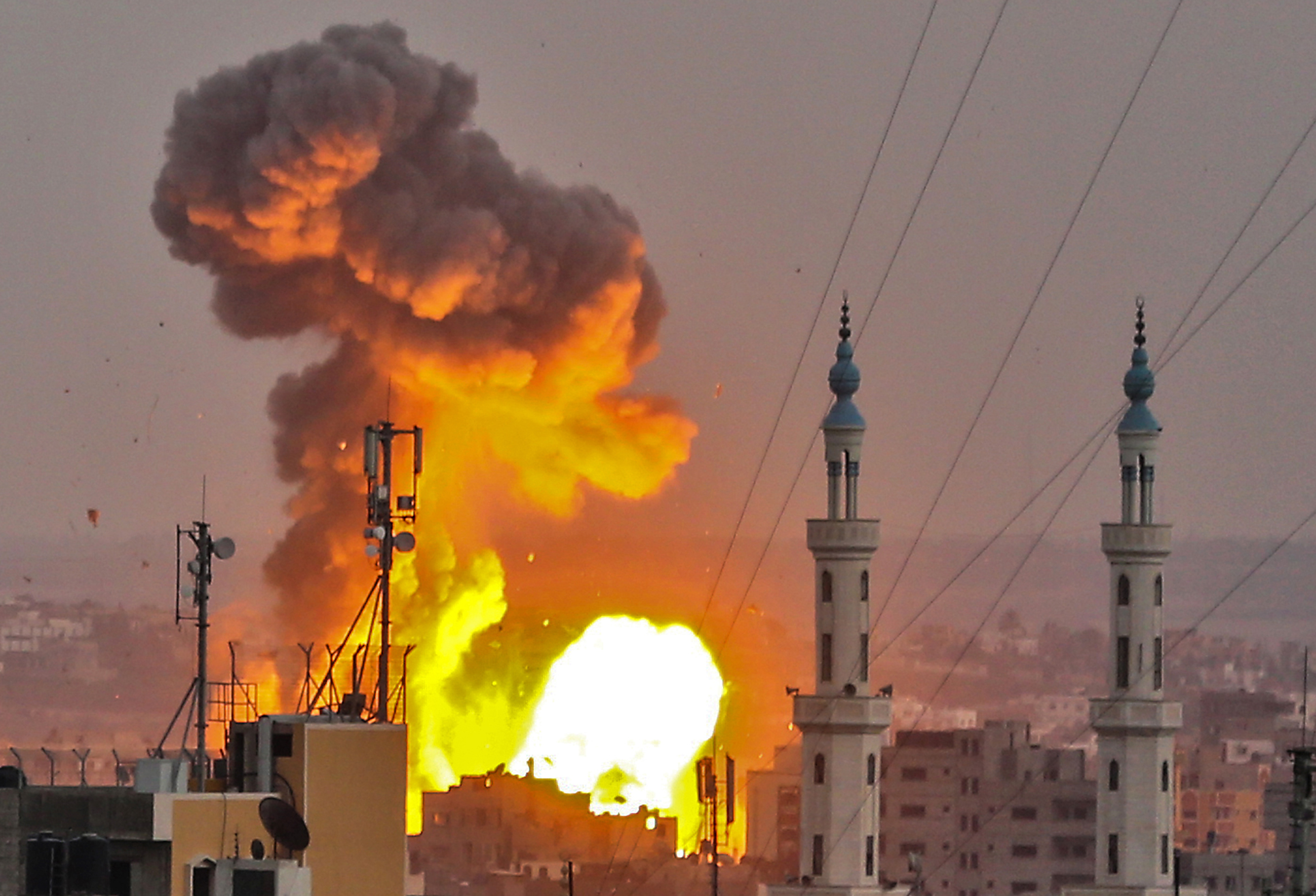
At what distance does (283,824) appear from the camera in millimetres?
38969

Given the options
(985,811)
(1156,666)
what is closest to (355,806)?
(1156,666)

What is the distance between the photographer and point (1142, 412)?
8444 centimetres

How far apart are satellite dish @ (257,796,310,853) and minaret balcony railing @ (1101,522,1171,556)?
4451cm

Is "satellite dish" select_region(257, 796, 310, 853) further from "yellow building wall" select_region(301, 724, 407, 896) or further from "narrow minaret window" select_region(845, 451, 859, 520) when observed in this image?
"narrow minaret window" select_region(845, 451, 859, 520)

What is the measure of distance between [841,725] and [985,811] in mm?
48089

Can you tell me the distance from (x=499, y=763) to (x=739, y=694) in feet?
24.6

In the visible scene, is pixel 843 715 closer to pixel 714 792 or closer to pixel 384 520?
pixel 714 792

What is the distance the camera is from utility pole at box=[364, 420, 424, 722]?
44656mm

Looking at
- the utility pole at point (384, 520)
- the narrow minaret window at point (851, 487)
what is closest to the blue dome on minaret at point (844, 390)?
the narrow minaret window at point (851, 487)

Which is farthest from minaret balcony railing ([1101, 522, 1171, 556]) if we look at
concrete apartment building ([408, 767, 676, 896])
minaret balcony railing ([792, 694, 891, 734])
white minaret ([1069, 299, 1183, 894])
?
concrete apartment building ([408, 767, 676, 896])

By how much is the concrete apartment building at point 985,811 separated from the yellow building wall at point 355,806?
8463cm

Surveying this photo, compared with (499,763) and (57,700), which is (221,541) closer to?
(499,763)

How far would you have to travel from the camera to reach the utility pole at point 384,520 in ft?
147

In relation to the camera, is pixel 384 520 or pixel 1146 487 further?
pixel 1146 487
